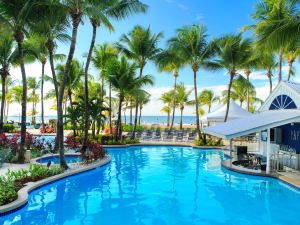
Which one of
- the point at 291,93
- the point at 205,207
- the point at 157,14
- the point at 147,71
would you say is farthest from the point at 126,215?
the point at 147,71

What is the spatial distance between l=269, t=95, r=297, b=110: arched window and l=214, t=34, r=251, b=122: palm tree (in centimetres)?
662

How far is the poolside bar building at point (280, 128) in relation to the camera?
12805 mm

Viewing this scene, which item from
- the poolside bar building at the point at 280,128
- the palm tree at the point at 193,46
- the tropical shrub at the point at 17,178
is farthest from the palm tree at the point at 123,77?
the tropical shrub at the point at 17,178

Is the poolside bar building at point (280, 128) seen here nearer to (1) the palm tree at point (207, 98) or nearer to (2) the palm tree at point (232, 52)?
(2) the palm tree at point (232, 52)

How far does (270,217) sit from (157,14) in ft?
54.8

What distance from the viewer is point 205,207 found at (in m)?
9.23

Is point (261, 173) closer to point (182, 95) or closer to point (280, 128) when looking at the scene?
point (280, 128)

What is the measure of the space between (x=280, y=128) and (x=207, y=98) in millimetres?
40360

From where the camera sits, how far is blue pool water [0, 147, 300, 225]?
8.10 metres

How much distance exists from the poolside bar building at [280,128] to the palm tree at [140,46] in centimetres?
1121

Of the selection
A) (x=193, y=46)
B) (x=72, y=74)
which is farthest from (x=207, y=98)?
(x=72, y=74)

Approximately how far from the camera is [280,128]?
1656 centimetres

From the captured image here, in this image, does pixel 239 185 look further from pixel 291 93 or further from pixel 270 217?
pixel 291 93

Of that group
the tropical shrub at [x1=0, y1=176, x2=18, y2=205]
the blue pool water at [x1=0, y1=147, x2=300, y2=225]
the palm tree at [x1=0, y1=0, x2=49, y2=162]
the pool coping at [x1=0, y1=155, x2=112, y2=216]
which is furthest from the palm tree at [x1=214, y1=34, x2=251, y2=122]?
the tropical shrub at [x1=0, y1=176, x2=18, y2=205]
